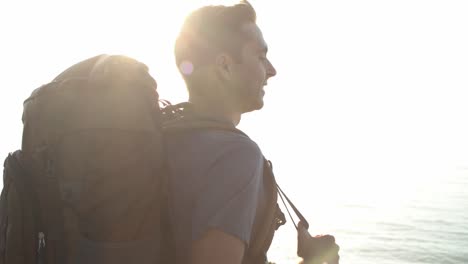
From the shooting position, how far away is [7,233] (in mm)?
2209

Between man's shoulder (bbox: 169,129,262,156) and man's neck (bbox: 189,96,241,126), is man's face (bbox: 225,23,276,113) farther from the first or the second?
man's shoulder (bbox: 169,129,262,156)

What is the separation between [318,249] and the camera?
2.60m

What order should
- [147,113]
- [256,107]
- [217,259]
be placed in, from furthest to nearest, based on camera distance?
[256,107], [147,113], [217,259]

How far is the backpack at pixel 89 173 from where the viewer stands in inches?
79.0

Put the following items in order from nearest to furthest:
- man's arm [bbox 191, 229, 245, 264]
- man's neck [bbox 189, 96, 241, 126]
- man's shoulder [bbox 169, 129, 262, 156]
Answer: man's arm [bbox 191, 229, 245, 264] → man's shoulder [bbox 169, 129, 262, 156] → man's neck [bbox 189, 96, 241, 126]

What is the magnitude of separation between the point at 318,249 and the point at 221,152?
2.79 feet

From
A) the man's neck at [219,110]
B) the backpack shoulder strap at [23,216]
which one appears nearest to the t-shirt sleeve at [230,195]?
the man's neck at [219,110]

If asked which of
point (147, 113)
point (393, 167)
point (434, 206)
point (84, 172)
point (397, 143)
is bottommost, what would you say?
point (397, 143)

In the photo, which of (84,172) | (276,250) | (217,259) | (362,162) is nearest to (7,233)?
(84,172)

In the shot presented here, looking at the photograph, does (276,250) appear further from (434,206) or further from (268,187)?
(268,187)

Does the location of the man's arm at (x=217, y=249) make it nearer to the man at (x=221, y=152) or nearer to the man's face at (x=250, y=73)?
the man at (x=221, y=152)

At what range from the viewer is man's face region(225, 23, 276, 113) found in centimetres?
260

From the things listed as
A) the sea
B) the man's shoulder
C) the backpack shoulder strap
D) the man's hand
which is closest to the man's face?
the man's shoulder

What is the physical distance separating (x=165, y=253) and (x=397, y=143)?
19631cm
